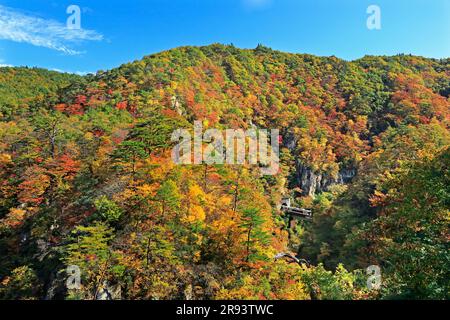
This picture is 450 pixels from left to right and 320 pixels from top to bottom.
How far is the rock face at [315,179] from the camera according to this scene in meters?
68.0

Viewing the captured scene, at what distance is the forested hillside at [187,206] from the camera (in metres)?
16.7

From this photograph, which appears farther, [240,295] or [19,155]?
[19,155]

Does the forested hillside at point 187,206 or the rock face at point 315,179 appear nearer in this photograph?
the forested hillside at point 187,206

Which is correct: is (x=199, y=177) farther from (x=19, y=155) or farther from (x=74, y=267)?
(x=19, y=155)

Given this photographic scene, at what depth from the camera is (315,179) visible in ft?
225

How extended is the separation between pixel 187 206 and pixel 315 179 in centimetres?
5112

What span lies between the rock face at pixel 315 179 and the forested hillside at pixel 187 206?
24cm

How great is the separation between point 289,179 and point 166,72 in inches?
1256

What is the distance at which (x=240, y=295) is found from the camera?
16094 millimetres

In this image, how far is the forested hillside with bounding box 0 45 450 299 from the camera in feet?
54.9

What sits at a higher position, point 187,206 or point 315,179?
point 315,179

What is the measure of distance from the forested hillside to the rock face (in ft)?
0.79
